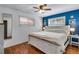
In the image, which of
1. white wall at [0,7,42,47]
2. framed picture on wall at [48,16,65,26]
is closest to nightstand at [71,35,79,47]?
framed picture on wall at [48,16,65,26]

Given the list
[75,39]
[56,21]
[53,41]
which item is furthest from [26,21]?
[75,39]

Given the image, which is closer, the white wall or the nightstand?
the white wall

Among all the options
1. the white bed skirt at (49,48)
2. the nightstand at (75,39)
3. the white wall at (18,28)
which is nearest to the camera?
the white bed skirt at (49,48)

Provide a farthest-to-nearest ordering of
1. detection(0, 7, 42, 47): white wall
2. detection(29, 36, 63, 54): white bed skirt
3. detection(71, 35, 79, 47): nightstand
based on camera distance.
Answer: detection(71, 35, 79, 47): nightstand, detection(0, 7, 42, 47): white wall, detection(29, 36, 63, 54): white bed skirt

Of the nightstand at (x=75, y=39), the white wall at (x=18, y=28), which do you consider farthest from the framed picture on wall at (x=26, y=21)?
the nightstand at (x=75, y=39)

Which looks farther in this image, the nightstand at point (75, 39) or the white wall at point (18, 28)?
the nightstand at point (75, 39)

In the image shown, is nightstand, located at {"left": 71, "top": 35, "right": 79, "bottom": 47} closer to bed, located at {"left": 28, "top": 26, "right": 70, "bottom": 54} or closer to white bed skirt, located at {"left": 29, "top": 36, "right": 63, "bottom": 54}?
bed, located at {"left": 28, "top": 26, "right": 70, "bottom": 54}

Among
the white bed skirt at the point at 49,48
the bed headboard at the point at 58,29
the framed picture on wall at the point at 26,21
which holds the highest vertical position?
the framed picture on wall at the point at 26,21

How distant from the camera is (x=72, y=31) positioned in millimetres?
2492

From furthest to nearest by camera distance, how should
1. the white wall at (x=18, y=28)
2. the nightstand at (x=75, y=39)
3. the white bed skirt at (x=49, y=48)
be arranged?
1. the nightstand at (x=75, y=39)
2. the white wall at (x=18, y=28)
3. the white bed skirt at (x=49, y=48)

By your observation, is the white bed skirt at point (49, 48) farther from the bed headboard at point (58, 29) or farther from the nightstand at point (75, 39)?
the nightstand at point (75, 39)
